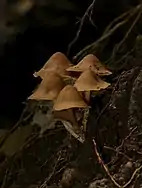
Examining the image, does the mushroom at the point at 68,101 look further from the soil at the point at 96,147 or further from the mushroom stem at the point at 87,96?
the soil at the point at 96,147

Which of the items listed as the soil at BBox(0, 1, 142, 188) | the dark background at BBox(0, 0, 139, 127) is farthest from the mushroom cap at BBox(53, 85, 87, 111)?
the dark background at BBox(0, 0, 139, 127)

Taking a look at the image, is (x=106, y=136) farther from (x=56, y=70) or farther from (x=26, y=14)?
(x=26, y=14)

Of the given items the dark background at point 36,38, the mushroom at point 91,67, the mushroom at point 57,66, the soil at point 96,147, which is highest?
the dark background at point 36,38

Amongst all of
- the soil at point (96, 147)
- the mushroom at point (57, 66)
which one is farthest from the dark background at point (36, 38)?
the mushroom at point (57, 66)

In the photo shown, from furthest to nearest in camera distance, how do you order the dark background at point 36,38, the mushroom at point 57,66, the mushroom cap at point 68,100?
the dark background at point 36,38, the mushroom at point 57,66, the mushroom cap at point 68,100

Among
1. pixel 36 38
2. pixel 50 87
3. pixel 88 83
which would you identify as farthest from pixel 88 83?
pixel 36 38

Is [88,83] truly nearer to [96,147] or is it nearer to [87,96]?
[87,96]

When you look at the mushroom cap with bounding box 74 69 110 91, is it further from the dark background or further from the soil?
the dark background
